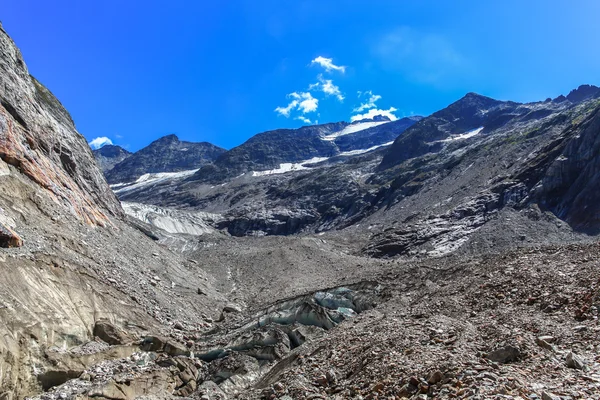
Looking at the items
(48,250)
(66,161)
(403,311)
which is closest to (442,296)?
(403,311)

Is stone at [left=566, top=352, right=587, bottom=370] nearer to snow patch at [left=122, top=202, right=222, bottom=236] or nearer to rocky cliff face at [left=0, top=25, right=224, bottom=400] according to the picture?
rocky cliff face at [left=0, top=25, right=224, bottom=400]

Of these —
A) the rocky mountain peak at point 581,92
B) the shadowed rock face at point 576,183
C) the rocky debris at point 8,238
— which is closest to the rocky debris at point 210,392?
the rocky debris at point 8,238

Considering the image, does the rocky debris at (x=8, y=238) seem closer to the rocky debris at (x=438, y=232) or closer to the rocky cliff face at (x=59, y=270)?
the rocky cliff face at (x=59, y=270)

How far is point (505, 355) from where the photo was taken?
1038cm

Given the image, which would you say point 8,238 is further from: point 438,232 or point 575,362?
point 438,232

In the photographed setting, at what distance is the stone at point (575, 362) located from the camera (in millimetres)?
Answer: 9039

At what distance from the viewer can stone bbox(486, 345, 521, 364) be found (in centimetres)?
1030

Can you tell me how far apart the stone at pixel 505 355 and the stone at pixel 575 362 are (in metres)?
1.19

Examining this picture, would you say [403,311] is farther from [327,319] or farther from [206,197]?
[206,197]

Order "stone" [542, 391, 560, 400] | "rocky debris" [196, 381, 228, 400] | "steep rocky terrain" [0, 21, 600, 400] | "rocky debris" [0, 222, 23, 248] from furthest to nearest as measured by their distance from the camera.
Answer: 1. "rocky debris" [0, 222, 23, 248]
2. "rocky debris" [196, 381, 228, 400]
3. "steep rocky terrain" [0, 21, 600, 400]
4. "stone" [542, 391, 560, 400]

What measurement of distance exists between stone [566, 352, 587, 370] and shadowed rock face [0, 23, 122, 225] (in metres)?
30.9

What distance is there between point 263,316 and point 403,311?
9.31 metres

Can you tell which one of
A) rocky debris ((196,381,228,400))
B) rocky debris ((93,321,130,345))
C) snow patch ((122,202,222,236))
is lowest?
rocky debris ((196,381,228,400))

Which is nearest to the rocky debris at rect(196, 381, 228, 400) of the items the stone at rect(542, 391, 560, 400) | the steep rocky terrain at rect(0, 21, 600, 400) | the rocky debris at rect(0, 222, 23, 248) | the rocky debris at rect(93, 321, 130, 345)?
the steep rocky terrain at rect(0, 21, 600, 400)
